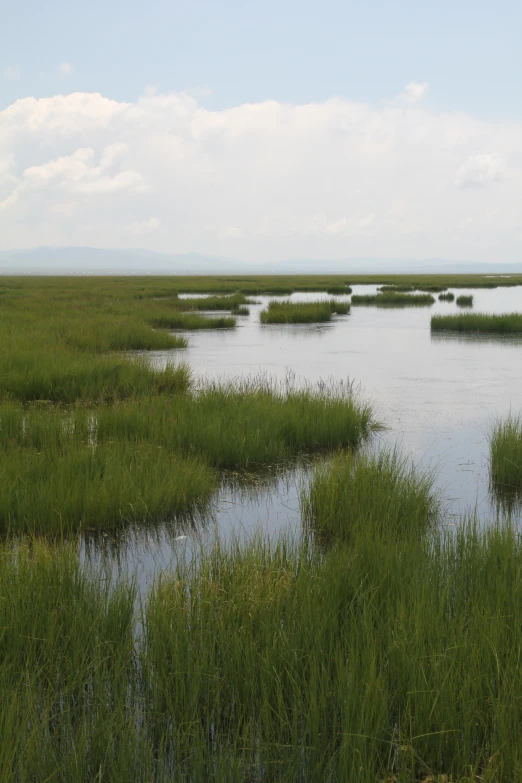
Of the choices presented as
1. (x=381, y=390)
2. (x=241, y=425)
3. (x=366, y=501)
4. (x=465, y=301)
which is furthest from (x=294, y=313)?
(x=366, y=501)

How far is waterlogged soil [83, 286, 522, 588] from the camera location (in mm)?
6355

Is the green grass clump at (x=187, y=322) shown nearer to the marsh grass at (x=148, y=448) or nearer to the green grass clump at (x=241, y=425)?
the marsh grass at (x=148, y=448)

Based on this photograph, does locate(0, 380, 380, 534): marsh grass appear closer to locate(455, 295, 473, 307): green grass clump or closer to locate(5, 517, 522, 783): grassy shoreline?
locate(5, 517, 522, 783): grassy shoreline

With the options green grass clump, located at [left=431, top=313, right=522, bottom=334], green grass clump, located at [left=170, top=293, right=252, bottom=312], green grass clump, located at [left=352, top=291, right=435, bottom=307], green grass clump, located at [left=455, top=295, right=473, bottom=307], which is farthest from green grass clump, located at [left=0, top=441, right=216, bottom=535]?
green grass clump, located at [left=352, top=291, right=435, bottom=307]

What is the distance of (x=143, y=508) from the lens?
629 centimetres

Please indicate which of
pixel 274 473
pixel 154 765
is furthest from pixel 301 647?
pixel 274 473

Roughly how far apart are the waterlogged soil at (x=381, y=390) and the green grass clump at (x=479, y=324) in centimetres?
66

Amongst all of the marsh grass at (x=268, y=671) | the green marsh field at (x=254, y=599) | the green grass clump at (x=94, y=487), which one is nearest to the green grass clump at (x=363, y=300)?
the green marsh field at (x=254, y=599)

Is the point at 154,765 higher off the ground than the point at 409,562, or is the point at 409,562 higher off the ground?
the point at 409,562

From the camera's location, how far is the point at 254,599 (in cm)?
411

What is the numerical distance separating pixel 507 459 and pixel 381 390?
6006 mm

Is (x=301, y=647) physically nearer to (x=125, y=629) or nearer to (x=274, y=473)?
(x=125, y=629)

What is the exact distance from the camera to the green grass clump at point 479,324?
23859 mm

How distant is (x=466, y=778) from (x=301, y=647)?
109 cm
